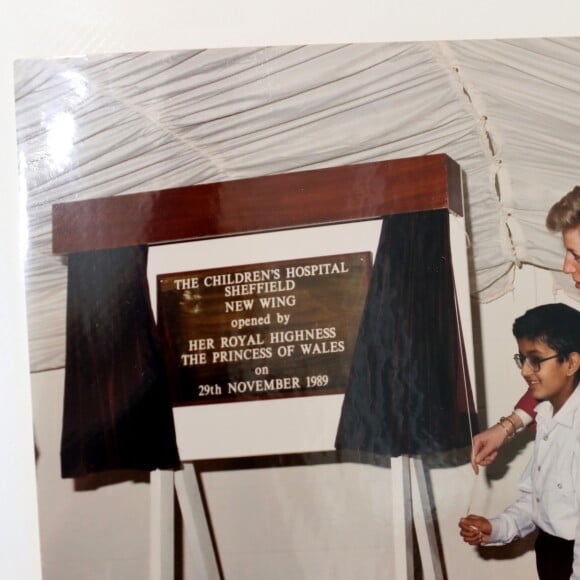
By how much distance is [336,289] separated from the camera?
99 centimetres

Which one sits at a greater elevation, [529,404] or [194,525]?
[529,404]

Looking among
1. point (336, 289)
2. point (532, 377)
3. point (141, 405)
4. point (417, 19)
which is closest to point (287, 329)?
point (336, 289)

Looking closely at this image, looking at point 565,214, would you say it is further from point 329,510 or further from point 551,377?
point 329,510

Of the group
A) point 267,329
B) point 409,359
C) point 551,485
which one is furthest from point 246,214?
point 551,485

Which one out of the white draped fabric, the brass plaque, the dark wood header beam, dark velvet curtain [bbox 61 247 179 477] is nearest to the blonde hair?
the white draped fabric

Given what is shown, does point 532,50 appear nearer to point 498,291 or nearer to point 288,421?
point 498,291

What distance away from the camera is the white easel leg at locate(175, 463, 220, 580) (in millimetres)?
998

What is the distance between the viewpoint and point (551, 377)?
984mm

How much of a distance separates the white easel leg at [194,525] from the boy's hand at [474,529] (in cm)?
31

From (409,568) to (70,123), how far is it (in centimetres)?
68

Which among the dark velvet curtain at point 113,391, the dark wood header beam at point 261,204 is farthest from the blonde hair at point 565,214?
the dark velvet curtain at point 113,391

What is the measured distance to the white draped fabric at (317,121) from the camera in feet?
3.31

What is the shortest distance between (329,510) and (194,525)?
0.55 ft

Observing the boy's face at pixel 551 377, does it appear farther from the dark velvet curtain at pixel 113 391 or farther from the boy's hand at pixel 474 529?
the dark velvet curtain at pixel 113 391
